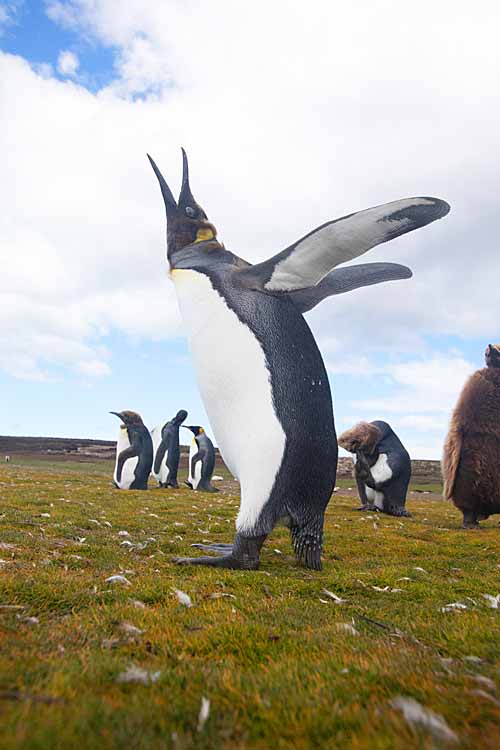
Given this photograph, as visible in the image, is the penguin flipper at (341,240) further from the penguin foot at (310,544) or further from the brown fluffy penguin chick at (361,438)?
the brown fluffy penguin chick at (361,438)

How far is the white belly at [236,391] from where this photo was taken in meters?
4.30

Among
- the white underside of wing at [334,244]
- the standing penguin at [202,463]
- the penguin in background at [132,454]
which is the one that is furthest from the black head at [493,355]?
the standing penguin at [202,463]

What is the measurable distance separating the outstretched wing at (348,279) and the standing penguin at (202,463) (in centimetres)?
1467

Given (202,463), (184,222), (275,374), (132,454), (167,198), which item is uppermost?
(167,198)

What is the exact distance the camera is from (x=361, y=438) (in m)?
12.0

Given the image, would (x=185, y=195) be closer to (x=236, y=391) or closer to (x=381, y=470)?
(x=236, y=391)

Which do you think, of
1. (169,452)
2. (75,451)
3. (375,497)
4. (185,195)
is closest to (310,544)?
Answer: (185,195)

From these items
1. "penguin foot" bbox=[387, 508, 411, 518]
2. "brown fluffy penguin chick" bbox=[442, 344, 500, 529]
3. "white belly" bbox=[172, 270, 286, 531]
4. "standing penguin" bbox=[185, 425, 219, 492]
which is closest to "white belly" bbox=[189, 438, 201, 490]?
"standing penguin" bbox=[185, 425, 219, 492]

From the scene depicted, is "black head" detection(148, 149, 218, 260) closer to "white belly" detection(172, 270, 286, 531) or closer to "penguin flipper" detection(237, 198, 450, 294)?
"white belly" detection(172, 270, 286, 531)

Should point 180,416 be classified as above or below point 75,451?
above

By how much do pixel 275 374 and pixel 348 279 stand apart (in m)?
1.81

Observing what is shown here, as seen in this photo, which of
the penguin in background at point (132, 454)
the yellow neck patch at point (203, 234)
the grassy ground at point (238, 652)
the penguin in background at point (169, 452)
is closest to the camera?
the grassy ground at point (238, 652)

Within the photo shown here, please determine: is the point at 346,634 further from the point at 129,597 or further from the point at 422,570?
the point at 422,570

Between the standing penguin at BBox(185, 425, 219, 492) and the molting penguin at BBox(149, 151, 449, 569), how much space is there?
14.6 m
